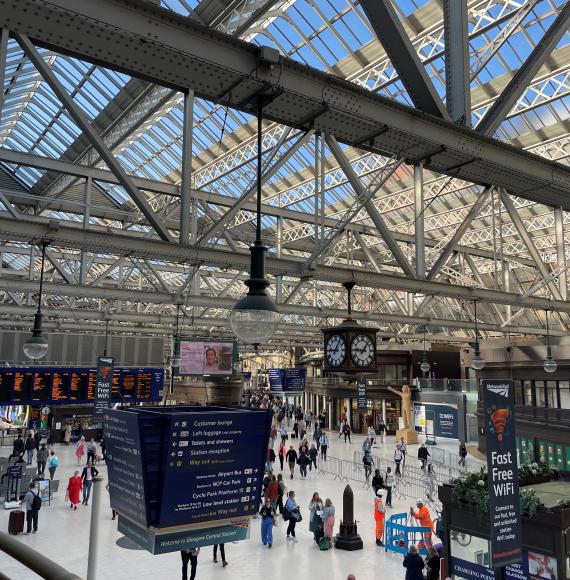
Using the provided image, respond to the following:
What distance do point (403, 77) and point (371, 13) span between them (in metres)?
0.90

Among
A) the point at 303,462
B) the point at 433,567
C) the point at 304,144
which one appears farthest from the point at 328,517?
the point at 304,144

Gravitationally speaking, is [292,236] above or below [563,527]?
above

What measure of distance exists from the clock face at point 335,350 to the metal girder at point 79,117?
4050 mm

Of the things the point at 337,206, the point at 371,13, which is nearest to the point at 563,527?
the point at 371,13

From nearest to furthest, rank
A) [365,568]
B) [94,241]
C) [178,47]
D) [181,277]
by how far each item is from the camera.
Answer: [178,47] → [94,241] → [365,568] → [181,277]

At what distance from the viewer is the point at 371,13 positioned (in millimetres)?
5652

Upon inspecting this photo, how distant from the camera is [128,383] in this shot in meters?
24.3

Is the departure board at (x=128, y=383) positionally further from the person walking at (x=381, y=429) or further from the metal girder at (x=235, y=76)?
the metal girder at (x=235, y=76)

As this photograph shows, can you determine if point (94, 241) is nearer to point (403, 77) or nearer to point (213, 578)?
point (403, 77)

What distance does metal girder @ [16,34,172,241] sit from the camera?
5.09 m

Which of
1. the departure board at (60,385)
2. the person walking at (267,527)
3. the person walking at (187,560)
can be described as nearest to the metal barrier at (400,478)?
the person walking at (267,527)

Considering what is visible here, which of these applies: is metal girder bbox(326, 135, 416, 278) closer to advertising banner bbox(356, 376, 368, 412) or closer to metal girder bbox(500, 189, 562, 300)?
metal girder bbox(500, 189, 562, 300)

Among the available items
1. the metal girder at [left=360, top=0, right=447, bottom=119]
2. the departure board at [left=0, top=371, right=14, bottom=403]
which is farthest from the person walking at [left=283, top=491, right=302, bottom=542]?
the departure board at [left=0, top=371, right=14, bottom=403]

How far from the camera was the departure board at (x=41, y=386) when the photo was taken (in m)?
22.1
